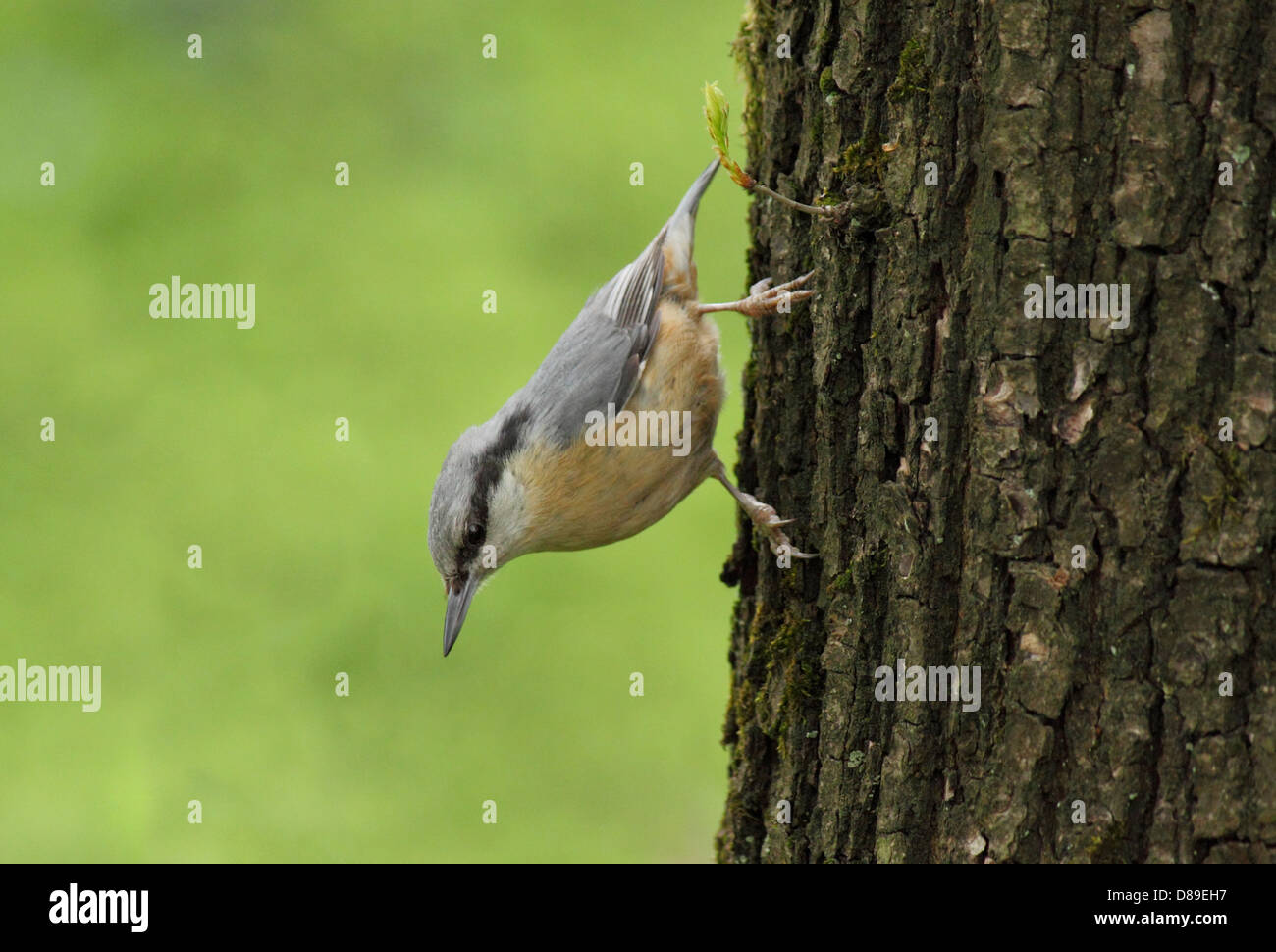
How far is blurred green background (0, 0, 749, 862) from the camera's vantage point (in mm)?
5102

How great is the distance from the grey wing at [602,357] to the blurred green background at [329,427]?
1503 mm

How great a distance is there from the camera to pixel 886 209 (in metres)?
2.87

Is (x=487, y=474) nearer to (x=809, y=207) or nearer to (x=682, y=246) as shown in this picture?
(x=682, y=246)

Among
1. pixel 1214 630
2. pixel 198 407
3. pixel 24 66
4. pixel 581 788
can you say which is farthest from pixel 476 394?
pixel 1214 630

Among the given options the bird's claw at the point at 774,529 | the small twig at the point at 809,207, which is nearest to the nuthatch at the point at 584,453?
the bird's claw at the point at 774,529

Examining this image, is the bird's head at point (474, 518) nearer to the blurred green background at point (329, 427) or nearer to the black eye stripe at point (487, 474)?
the black eye stripe at point (487, 474)

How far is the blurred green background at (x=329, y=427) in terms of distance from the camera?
510 centimetres

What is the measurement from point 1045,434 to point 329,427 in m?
3.97

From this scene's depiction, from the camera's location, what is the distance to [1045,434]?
2.56m

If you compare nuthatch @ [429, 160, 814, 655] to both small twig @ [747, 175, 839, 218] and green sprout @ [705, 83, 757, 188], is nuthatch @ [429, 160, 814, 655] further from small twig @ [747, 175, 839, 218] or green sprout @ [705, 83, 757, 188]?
green sprout @ [705, 83, 757, 188]

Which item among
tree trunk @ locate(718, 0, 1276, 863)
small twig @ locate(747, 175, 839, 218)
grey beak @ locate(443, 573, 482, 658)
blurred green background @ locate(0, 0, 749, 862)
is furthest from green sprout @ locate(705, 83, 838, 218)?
blurred green background @ locate(0, 0, 749, 862)

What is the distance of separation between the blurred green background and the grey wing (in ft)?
4.93

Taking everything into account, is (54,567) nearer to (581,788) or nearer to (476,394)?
(476,394)
